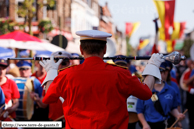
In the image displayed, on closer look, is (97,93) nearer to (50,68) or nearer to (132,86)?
(132,86)

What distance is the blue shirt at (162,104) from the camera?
467cm

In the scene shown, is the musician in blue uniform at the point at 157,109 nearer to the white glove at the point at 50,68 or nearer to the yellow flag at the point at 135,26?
the white glove at the point at 50,68

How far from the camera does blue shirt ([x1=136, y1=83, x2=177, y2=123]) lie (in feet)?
15.3

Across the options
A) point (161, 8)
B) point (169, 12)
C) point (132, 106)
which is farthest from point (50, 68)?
point (169, 12)

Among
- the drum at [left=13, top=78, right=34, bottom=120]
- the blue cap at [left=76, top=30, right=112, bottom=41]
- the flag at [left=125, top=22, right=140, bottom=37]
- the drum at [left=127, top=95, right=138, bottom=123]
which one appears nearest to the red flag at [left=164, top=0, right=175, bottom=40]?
the drum at [left=127, top=95, right=138, bottom=123]

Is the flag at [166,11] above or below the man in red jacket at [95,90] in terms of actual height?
above

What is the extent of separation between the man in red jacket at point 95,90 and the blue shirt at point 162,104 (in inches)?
73.5

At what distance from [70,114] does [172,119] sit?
3002 millimetres

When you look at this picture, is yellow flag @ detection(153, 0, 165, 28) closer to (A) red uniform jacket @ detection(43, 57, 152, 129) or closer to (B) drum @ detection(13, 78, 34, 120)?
(B) drum @ detection(13, 78, 34, 120)

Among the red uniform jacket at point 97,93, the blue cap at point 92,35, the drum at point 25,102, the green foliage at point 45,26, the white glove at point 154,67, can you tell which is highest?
the green foliage at point 45,26

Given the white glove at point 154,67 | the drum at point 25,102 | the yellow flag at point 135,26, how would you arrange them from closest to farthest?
the white glove at point 154,67, the drum at point 25,102, the yellow flag at point 135,26

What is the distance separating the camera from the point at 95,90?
8.96ft

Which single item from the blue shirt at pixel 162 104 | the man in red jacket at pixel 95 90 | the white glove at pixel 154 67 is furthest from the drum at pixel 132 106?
the man in red jacket at pixel 95 90

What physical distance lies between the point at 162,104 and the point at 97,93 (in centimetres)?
225
